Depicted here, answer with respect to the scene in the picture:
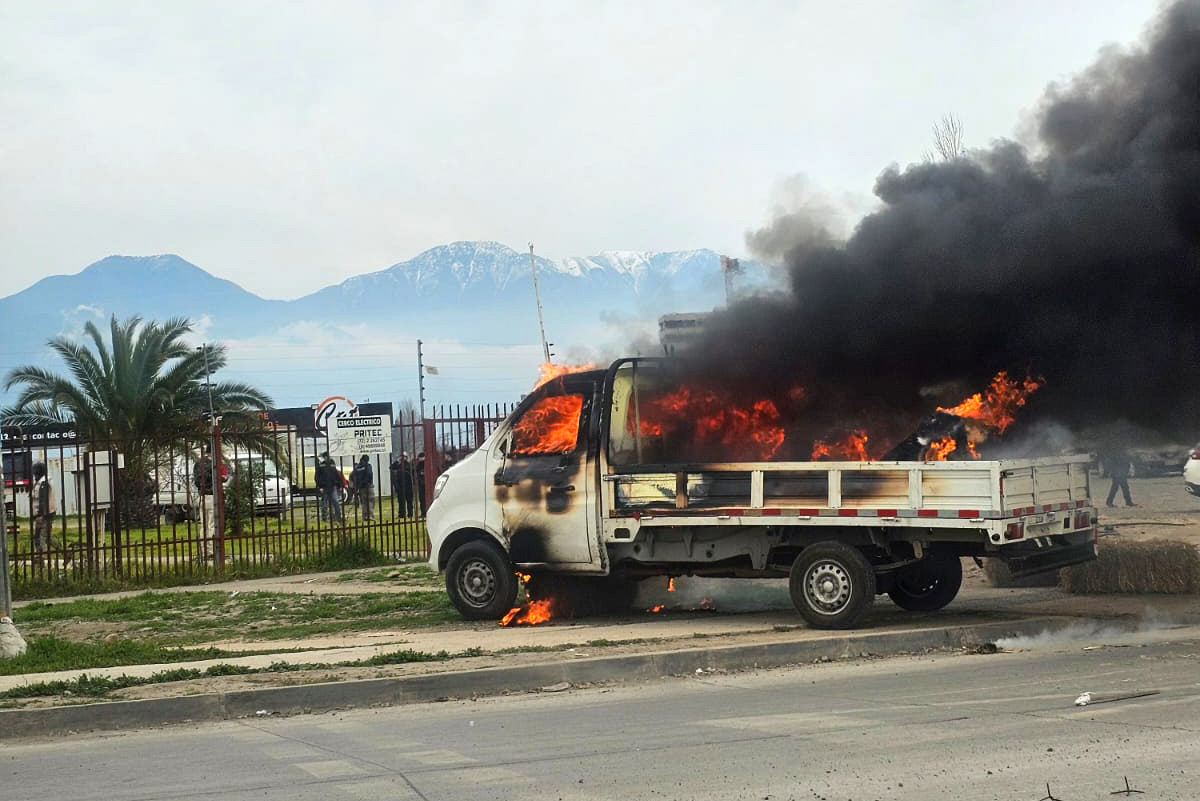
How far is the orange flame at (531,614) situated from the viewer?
39.0 ft

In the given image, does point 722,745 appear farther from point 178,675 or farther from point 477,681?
point 178,675

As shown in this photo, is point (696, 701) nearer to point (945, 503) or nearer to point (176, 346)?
point (945, 503)

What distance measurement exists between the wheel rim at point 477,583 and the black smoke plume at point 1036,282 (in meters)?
2.71

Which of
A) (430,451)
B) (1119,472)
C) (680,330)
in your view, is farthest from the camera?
(1119,472)

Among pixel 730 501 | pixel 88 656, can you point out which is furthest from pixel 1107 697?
pixel 88 656

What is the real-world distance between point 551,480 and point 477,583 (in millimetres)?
1243

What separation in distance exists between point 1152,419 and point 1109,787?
766 centimetres

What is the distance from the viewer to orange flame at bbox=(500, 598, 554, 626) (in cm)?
1188

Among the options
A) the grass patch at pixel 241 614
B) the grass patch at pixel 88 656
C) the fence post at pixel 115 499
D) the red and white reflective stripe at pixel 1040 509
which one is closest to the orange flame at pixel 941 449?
the red and white reflective stripe at pixel 1040 509

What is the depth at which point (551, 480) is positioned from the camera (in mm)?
11492

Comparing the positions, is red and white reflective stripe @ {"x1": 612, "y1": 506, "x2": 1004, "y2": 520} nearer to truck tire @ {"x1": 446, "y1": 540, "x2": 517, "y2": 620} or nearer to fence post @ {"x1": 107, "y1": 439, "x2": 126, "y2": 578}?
truck tire @ {"x1": 446, "y1": 540, "x2": 517, "y2": 620}

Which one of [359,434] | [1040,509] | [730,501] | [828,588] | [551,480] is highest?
[359,434]

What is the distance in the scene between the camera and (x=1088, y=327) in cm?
1165

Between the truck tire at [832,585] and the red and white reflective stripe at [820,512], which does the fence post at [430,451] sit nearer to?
the red and white reflective stripe at [820,512]
